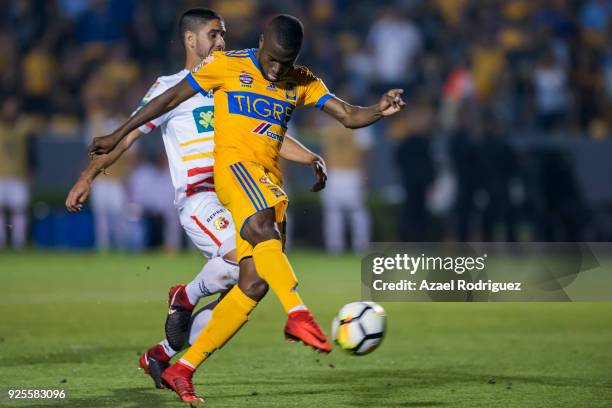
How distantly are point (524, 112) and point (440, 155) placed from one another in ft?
6.28

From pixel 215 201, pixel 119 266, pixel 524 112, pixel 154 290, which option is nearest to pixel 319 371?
pixel 215 201

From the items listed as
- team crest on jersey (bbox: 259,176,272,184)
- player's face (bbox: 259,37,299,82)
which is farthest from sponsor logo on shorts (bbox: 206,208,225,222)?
player's face (bbox: 259,37,299,82)

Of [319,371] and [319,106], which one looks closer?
[319,106]

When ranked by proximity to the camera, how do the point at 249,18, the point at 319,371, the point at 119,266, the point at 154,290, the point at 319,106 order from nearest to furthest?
the point at 319,106, the point at 319,371, the point at 154,290, the point at 119,266, the point at 249,18

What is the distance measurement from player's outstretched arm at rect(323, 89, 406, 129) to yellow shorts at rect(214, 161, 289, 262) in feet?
2.16

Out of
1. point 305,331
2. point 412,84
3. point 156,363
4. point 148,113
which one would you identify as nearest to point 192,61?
point 148,113

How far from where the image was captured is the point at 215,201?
7.88 m

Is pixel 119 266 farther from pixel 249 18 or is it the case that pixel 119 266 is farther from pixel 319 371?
pixel 319 371

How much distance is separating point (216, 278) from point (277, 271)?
36.6 inches

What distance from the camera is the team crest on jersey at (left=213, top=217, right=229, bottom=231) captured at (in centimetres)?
771

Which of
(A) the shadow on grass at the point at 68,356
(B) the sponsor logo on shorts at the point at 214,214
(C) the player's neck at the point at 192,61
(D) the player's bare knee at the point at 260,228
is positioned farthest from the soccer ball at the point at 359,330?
(A) the shadow on grass at the point at 68,356

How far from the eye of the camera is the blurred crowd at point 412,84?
20.5 meters

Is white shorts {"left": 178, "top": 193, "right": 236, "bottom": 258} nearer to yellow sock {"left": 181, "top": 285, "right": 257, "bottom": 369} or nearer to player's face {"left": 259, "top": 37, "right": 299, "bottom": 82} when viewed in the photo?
yellow sock {"left": 181, "top": 285, "right": 257, "bottom": 369}

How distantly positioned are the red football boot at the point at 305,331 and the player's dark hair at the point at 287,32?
60.1 inches
